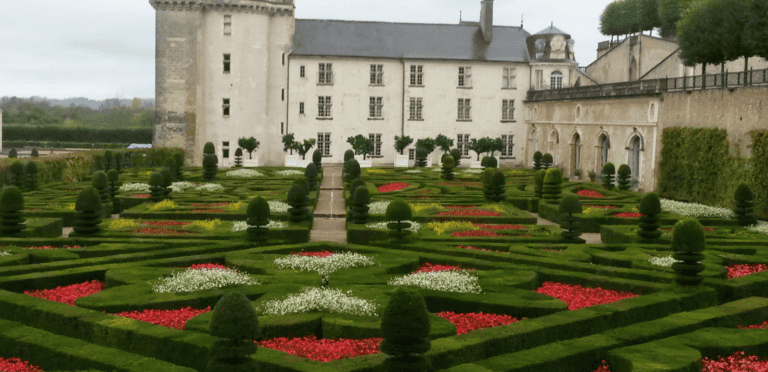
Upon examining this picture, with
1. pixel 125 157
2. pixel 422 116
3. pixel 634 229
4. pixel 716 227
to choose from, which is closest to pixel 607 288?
pixel 634 229

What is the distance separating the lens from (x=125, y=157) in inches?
1513

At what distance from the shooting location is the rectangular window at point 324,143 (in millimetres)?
49531

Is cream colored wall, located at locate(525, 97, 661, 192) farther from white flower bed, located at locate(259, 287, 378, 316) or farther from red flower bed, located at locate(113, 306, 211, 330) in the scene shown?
red flower bed, located at locate(113, 306, 211, 330)

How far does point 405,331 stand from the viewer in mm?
7574

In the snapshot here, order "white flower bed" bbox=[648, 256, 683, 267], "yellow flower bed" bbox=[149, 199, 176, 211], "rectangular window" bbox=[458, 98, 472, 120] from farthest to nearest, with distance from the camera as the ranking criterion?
1. "rectangular window" bbox=[458, 98, 472, 120]
2. "yellow flower bed" bbox=[149, 199, 176, 211]
3. "white flower bed" bbox=[648, 256, 683, 267]

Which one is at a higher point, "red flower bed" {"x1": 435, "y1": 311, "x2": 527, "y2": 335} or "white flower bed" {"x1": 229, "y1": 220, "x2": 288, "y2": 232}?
"white flower bed" {"x1": 229, "y1": 220, "x2": 288, "y2": 232}

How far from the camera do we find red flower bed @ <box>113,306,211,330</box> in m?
10.0

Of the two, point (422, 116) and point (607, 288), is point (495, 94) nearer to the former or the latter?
point (422, 116)

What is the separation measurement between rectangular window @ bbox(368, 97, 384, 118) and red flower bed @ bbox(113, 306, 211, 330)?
1580 inches

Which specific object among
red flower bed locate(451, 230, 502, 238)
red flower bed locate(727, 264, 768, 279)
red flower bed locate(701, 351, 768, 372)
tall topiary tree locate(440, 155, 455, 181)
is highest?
tall topiary tree locate(440, 155, 455, 181)

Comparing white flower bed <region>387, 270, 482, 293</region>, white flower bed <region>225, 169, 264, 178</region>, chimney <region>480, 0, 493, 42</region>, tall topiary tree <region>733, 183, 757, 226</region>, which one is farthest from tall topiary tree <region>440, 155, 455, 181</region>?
chimney <region>480, 0, 493, 42</region>

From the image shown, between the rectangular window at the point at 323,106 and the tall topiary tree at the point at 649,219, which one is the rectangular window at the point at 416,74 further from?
the tall topiary tree at the point at 649,219

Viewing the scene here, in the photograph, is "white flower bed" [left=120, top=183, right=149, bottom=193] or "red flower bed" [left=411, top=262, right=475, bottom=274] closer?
"red flower bed" [left=411, top=262, right=475, bottom=274]

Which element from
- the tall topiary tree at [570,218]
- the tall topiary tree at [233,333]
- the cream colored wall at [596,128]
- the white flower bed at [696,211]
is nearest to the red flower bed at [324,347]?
the tall topiary tree at [233,333]
